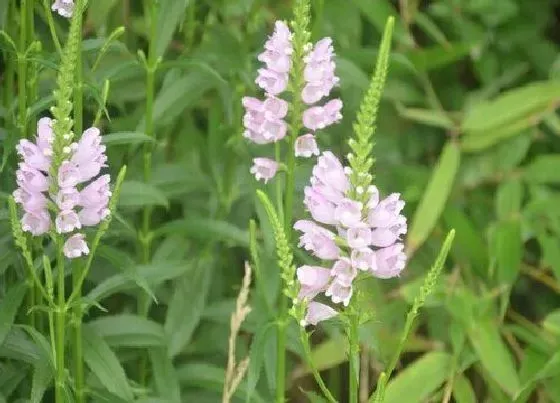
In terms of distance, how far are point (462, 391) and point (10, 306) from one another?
83cm

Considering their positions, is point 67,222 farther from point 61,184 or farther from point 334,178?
point 334,178

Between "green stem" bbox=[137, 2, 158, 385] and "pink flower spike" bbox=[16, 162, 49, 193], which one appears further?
"green stem" bbox=[137, 2, 158, 385]

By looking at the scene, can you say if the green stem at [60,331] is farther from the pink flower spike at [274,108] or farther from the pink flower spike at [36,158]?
the pink flower spike at [274,108]

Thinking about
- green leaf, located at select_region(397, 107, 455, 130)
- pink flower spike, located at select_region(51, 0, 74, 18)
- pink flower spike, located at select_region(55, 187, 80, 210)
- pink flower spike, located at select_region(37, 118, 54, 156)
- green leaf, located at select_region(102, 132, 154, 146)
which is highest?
pink flower spike, located at select_region(51, 0, 74, 18)

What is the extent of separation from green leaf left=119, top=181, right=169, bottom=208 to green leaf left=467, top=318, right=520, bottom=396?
26.9 inches

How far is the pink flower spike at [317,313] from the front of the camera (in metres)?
1.20

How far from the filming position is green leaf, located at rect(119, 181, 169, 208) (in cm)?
150

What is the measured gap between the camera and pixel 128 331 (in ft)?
5.08

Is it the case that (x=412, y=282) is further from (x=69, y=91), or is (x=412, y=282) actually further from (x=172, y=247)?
(x=69, y=91)

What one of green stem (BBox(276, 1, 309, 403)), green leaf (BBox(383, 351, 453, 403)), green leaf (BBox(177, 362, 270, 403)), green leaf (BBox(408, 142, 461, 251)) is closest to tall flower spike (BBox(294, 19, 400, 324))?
green stem (BBox(276, 1, 309, 403))

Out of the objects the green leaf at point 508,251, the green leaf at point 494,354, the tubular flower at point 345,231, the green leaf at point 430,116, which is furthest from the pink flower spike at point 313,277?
the green leaf at point 430,116

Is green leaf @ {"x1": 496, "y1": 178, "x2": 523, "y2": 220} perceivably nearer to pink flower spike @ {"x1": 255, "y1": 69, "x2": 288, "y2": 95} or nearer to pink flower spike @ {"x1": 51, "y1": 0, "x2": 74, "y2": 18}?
pink flower spike @ {"x1": 255, "y1": 69, "x2": 288, "y2": 95}

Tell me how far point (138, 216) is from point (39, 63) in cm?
43

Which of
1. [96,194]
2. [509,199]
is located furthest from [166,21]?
[509,199]
